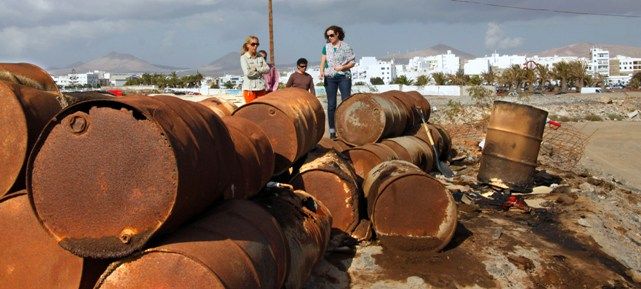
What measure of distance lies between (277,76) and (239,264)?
7027 millimetres

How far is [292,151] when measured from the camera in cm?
514

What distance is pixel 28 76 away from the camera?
12.5 feet

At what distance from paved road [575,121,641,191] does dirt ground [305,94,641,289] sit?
2798 mm

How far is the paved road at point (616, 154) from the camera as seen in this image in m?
12.2

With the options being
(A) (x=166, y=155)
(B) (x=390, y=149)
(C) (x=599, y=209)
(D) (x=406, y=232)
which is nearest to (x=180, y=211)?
(A) (x=166, y=155)

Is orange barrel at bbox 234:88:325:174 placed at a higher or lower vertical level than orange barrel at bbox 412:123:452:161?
higher

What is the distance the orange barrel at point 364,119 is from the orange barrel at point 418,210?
8.02 ft

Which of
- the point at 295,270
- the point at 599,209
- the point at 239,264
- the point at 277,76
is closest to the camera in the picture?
the point at 239,264

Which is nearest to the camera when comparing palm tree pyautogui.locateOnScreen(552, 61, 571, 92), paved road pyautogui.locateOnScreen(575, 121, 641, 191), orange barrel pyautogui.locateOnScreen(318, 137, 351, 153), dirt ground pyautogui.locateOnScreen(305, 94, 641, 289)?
dirt ground pyautogui.locateOnScreen(305, 94, 641, 289)

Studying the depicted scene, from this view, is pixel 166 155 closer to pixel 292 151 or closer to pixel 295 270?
pixel 295 270

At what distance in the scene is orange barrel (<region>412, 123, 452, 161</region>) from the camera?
9691 mm

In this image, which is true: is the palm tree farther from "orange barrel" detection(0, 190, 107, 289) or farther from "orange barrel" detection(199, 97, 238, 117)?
"orange barrel" detection(0, 190, 107, 289)

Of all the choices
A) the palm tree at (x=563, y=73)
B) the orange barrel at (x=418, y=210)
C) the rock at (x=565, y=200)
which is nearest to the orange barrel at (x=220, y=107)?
the orange barrel at (x=418, y=210)

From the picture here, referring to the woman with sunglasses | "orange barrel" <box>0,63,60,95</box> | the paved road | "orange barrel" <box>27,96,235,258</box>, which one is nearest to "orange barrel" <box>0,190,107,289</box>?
"orange barrel" <box>27,96,235,258</box>
